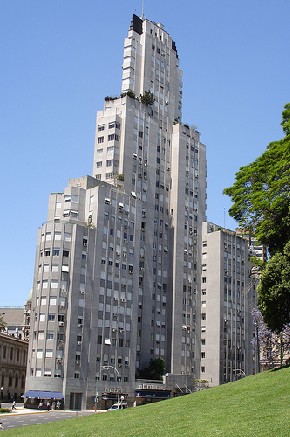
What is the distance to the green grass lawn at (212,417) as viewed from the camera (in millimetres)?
26531

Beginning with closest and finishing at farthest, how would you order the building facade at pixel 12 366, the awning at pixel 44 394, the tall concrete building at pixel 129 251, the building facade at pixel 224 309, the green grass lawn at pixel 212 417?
the green grass lawn at pixel 212 417 < the awning at pixel 44 394 < the tall concrete building at pixel 129 251 < the building facade at pixel 12 366 < the building facade at pixel 224 309

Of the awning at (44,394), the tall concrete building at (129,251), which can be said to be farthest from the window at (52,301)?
the awning at (44,394)

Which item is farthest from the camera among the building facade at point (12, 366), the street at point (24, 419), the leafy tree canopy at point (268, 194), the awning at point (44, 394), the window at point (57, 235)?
the building facade at point (12, 366)

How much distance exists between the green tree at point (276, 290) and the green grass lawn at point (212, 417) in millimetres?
4372

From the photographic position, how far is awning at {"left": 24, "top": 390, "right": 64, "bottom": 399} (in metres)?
91.9

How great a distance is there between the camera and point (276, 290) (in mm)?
43906

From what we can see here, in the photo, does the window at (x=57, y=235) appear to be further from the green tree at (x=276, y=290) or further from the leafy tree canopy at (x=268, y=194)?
the green tree at (x=276, y=290)

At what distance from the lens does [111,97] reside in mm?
125062

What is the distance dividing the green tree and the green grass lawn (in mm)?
4372

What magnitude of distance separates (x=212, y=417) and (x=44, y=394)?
67158mm

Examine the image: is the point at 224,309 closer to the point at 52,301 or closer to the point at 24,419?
the point at 52,301

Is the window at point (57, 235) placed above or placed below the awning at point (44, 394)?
above

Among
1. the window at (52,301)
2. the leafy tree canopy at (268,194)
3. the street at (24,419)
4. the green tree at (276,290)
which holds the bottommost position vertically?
the street at (24,419)

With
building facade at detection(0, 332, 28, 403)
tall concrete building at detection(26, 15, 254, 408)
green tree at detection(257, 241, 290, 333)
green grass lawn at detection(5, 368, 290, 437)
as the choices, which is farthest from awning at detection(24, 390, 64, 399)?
green tree at detection(257, 241, 290, 333)
